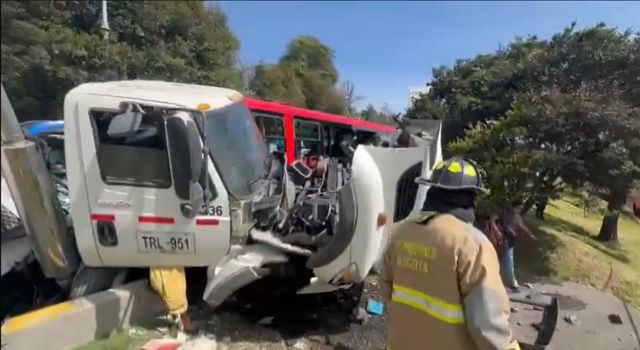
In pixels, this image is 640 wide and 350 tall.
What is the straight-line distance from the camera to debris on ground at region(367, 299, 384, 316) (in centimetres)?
421

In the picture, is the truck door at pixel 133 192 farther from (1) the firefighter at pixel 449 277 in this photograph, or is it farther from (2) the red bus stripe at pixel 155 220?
(1) the firefighter at pixel 449 277

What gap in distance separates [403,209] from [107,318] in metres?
2.29

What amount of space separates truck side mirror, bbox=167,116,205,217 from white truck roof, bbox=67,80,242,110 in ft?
0.82

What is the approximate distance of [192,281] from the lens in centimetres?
400

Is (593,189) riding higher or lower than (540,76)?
lower

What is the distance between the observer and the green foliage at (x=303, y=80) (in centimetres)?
1249

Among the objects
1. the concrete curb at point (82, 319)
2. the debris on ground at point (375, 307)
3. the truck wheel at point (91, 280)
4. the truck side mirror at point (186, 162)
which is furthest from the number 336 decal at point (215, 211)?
the debris on ground at point (375, 307)

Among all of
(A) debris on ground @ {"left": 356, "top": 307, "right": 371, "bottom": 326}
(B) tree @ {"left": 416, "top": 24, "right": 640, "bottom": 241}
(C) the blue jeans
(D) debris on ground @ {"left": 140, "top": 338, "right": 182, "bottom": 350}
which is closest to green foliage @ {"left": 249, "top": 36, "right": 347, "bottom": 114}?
(B) tree @ {"left": 416, "top": 24, "right": 640, "bottom": 241}

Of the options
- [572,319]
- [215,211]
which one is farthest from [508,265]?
[215,211]

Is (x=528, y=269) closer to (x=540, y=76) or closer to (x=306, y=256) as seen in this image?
(x=540, y=76)

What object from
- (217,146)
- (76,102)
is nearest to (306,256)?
(217,146)

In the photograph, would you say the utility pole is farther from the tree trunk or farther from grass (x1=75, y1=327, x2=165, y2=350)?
the tree trunk

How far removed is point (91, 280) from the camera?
3.39 metres

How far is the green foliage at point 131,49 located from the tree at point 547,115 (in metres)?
3.87
